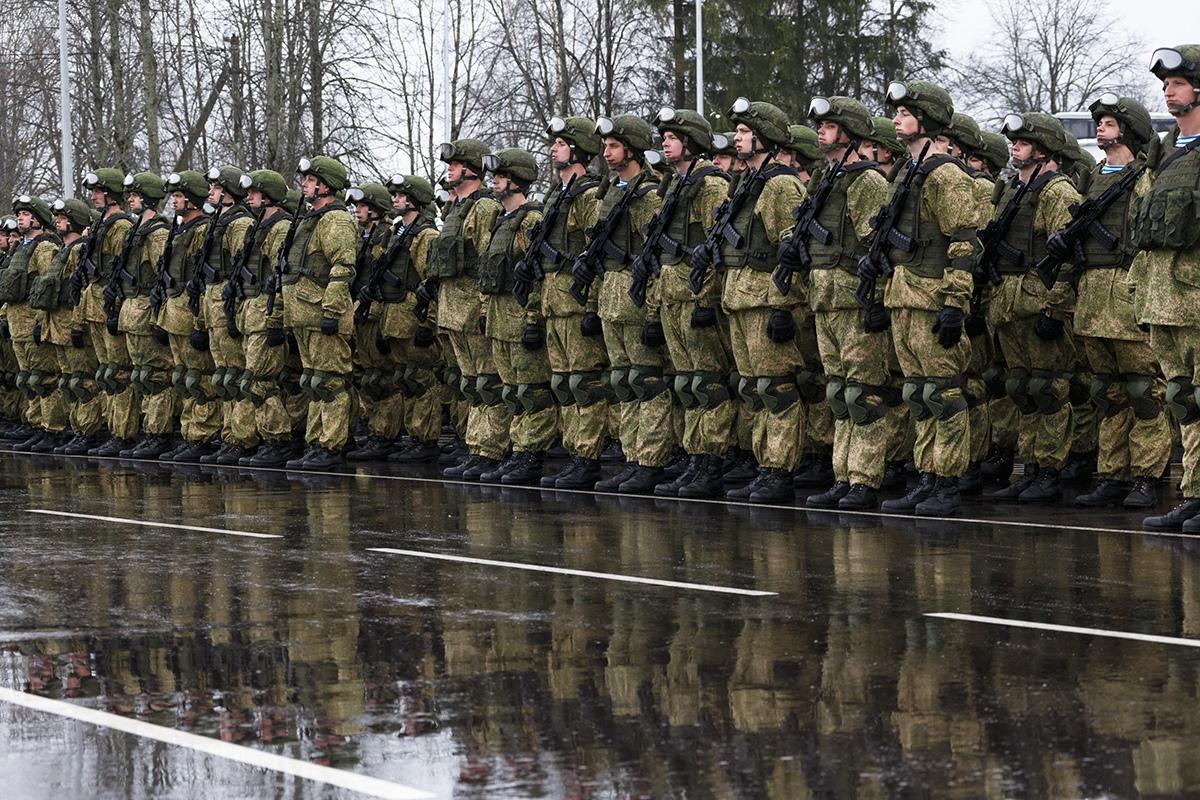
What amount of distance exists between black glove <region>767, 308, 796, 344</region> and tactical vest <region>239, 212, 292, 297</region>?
5825 millimetres

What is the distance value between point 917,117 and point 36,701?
770 cm

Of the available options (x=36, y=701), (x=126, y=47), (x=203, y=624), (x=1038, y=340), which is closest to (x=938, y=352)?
(x=1038, y=340)

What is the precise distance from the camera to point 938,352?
1304cm

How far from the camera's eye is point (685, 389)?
48.7ft

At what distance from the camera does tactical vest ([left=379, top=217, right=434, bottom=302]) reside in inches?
725

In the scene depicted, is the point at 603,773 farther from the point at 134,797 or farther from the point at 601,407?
the point at 601,407

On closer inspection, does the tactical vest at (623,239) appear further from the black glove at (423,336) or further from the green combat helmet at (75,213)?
the green combat helmet at (75,213)

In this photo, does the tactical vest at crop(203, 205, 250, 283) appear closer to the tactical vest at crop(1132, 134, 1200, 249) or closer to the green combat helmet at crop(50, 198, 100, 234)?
the green combat helmet at crop(50, 198, 100, 234)

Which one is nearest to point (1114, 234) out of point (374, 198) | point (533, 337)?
point (533, 337)

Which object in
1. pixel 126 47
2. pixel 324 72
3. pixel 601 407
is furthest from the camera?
pixel 126 47

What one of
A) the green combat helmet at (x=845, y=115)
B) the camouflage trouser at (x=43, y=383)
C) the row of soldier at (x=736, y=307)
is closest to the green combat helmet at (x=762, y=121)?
the row of soldier at (x=736, y=307)

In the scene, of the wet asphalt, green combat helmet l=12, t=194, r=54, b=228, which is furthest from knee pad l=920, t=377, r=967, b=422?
green combat helmet l=12, t=194, r=54, b=228

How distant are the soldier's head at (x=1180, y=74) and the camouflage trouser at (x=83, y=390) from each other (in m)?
12.4

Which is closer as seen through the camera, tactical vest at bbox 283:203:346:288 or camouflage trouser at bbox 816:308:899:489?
camouflage trouser at bbox 816:308:899:489
